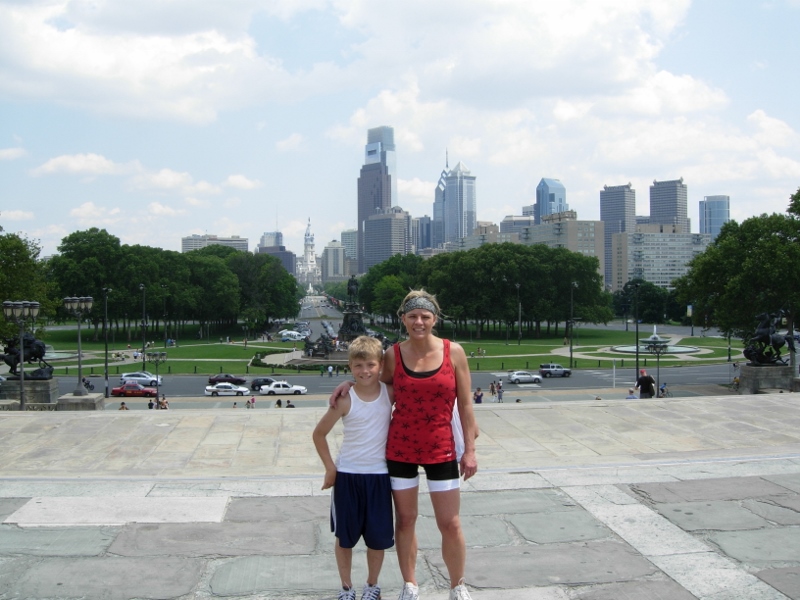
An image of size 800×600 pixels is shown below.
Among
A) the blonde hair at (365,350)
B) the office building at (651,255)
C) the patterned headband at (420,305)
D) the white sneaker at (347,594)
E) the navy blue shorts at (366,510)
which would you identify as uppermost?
the office building at (651,255)

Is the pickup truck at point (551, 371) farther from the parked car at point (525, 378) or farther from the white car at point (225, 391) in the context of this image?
the white car at point (225, 391)

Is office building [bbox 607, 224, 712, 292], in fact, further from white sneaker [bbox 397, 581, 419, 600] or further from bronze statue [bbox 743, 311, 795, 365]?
white sneaker [bbox 397, 581, 419, 600]

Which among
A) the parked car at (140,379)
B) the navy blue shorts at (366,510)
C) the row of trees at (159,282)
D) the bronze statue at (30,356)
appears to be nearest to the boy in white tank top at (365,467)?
the navy blue shorts at (366,510)

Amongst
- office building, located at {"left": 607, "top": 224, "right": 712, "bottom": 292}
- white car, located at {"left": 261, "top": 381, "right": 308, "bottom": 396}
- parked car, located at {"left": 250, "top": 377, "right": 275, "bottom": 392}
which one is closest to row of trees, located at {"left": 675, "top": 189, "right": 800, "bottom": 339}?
white car, located at {"left": 261, "top": 381, "right": 308, "bottom": 396}

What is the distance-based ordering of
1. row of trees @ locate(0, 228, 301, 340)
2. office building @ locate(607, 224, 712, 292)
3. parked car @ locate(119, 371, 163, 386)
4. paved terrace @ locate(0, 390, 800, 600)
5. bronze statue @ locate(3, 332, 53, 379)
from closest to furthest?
1. paved terrace @ locate(0, 390, 800, 600)
2. bronze statue @ locate(3, 332, 53, 379)
3. parked car @ locate(119, 371, 163, 386)
4. row of trees @ locate(0, 228, 301, 340)
5. office building @ locate(607, 224, 712, 292)

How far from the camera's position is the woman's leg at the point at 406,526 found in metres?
4.69

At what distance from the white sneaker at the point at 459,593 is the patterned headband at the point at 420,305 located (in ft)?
5.61

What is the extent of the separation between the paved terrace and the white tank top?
102cm

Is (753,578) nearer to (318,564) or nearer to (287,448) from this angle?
(318,564)

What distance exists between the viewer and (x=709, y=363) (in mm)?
50094

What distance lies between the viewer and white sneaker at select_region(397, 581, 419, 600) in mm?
4672

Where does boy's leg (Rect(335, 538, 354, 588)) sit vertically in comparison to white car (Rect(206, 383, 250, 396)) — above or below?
above

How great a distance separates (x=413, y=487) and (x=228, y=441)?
253 inches

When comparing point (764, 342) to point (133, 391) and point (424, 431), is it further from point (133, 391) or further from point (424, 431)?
point (133, 391)
